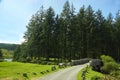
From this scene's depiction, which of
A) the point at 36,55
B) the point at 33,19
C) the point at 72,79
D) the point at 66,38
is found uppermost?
the point at 33,19

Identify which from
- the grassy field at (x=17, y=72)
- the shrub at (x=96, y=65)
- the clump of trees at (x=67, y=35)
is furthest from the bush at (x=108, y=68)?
the clump of trees at (x=67, y=35)

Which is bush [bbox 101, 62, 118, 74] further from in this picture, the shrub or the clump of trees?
the clump of trees

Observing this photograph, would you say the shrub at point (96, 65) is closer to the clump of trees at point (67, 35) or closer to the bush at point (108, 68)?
the bush at point (108, 68)

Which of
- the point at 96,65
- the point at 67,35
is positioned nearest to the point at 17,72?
the point at 96,65

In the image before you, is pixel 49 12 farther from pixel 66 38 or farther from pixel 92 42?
pixel 92 42

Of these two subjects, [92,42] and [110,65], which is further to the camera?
[92,42]

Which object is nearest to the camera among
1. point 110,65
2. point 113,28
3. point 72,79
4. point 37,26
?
point 72,79

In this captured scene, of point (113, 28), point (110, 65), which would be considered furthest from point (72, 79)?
point (113, 28)

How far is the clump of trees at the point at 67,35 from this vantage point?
8317 centimetres

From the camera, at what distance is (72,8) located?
8500cm

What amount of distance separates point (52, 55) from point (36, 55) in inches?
240

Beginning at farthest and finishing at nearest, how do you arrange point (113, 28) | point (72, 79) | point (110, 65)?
1. point (113, 28)
2. point (110, 65)
3. point (72, 79)

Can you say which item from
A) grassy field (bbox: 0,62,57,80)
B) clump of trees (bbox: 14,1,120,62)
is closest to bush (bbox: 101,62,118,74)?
grassy field (bbox: 0,62,57,80)

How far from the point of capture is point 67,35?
278 feet
